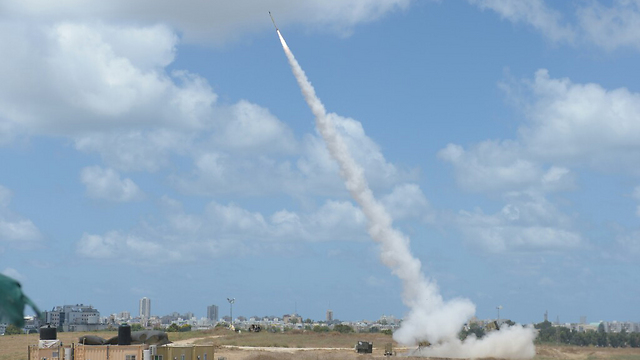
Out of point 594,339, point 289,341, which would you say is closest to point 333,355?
point 289,341

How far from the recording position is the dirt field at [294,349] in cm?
8244

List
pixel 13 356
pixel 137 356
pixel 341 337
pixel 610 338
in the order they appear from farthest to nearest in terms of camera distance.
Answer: pixel 610 338 → pixel 341 337 → pixel 13 356 → pixel 137 356

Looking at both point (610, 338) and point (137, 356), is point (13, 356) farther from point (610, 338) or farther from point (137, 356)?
point (610, 338)

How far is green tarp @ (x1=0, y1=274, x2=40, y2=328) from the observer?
11953 millimetres

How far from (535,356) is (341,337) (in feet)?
127

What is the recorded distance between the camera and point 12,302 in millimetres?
12039

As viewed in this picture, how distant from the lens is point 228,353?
85250 millimetres

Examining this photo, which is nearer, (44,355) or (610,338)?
(44,355)

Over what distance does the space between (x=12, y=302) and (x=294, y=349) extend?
86.0 metres

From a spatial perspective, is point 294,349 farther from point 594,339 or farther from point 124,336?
point 594,339

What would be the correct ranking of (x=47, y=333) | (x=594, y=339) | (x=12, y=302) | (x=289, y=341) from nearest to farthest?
(x=12, y=302)
(x=47, y=333)
(x=289, y=341)
(x=594, y=339)

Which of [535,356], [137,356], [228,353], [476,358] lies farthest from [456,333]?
[137,356]

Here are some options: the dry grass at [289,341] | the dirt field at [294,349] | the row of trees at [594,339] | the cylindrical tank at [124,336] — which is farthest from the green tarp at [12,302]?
the row of trees at [594,339]

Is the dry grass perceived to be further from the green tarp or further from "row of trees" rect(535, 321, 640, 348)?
the green tarp
